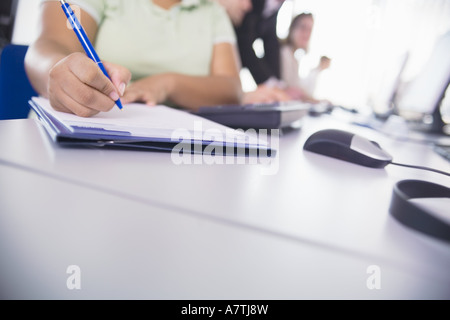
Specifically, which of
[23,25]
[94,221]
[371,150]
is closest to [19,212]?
[94,221]

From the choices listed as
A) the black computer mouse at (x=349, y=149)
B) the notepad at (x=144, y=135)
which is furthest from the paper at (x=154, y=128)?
the black computer mouse at (x=349, y=149)

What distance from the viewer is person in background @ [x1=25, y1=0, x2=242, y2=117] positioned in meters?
0.37

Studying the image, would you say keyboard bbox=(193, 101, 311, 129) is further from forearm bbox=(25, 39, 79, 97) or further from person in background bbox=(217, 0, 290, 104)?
person in background bbox=(217, 0, 290, 104)

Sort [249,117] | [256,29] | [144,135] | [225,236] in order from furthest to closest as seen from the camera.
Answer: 1. [256,29]
2. [249,117]
3. [144,135]
4. [225,236]

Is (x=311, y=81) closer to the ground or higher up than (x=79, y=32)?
closer to the ground

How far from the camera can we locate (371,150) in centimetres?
41

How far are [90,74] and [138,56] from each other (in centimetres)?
55

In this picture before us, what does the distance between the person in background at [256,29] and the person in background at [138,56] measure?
1.51 feet

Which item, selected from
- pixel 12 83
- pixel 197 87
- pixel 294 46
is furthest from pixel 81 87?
pixel 294 46

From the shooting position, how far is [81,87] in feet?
1.16

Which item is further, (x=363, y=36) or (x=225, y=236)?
(x=363, y=36)

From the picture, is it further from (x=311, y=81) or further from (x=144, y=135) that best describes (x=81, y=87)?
(x=311, y=81)

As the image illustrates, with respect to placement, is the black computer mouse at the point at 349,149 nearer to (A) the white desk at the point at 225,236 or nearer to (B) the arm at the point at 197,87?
(A) the white desk at the point at 225,236

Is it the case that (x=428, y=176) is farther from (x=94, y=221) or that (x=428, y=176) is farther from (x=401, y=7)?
(x=401, y=7)
